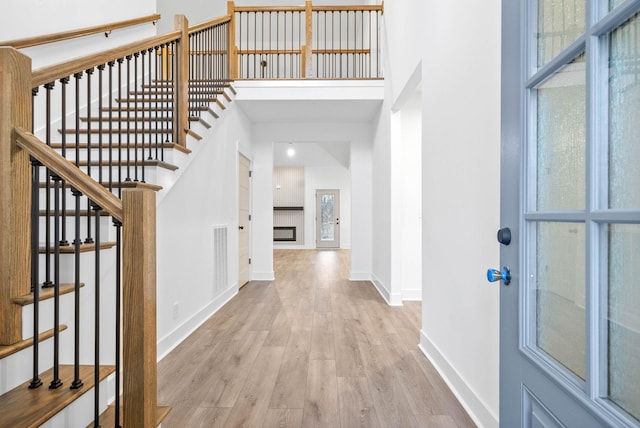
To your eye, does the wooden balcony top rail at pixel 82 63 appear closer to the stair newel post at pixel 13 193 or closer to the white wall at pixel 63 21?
the stair newel post at pixel 13 193

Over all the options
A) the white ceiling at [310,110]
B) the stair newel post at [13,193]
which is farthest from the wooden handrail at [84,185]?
the white ceiling at [310,110]

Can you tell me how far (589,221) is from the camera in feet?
2.49

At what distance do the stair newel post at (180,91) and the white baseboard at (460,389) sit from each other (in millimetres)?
2425

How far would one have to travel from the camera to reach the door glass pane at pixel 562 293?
2.71 ft

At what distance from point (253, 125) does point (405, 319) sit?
3852 millimetres

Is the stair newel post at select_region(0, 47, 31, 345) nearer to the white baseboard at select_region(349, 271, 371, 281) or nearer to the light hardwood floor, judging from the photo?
the light hardwood floor

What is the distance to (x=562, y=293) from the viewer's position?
90 centimetres

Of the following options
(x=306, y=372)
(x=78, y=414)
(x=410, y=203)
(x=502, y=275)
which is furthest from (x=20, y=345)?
(x=410, y=203)

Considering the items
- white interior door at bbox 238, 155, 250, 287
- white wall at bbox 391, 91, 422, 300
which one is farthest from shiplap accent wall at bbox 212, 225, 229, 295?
white wall at bbox 391, 91, 422, 300

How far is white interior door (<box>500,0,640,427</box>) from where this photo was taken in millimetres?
704

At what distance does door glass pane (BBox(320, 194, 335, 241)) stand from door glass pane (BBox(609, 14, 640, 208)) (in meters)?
10.8

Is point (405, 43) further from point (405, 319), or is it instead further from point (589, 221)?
point (589, 221)

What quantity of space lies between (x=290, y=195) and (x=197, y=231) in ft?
27.5

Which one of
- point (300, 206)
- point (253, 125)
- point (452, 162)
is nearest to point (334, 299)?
point (452, 162)
